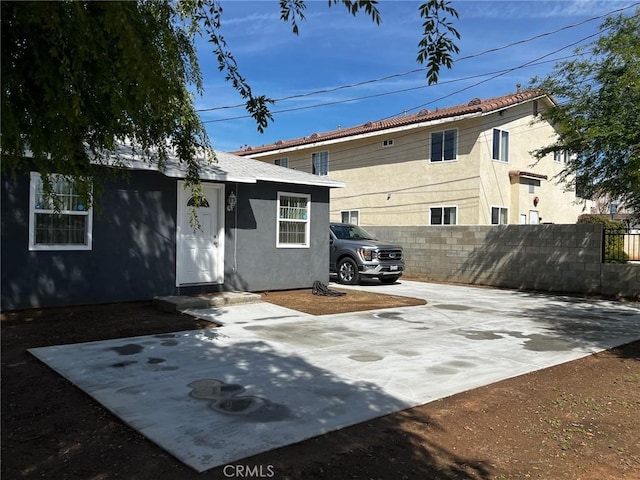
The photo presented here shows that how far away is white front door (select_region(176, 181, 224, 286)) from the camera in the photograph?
10.7m

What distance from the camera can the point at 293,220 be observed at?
1295 centimetres

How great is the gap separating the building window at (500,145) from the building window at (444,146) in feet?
5.10

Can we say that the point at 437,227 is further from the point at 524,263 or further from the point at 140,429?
the point at 140,429

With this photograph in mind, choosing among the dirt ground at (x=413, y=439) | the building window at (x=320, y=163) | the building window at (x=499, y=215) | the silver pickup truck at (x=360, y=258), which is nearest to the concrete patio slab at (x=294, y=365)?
the dirt ground at (x=413, y=439)

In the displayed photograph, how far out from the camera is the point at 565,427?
430 centimetres

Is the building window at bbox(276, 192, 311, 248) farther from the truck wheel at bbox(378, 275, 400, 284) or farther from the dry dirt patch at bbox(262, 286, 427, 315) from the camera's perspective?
the truck wheel at bbox(378, 275, 400, 284)

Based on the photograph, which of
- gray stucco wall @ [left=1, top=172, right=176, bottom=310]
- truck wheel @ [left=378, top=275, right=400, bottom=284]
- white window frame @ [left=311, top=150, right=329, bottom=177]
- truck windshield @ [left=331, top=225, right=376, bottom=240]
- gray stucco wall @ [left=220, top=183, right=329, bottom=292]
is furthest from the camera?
white window frame @ [left=311, top=150, right=329, bottom=177]

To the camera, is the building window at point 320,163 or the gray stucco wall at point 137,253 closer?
the gray stucco wall at point 137,253

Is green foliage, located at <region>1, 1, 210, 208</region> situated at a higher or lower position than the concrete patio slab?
higher

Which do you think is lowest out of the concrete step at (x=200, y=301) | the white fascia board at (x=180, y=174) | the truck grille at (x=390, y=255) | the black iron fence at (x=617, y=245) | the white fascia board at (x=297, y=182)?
the concrete step at (x=200, y=301)

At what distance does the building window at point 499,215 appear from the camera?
20156 mm

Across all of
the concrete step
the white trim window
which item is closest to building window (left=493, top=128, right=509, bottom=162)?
the concrete step

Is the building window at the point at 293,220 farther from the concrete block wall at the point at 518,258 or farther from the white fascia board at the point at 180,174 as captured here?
the concrete block wall at the point at 518,258

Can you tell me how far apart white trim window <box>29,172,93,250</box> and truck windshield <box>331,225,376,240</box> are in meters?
7.98
